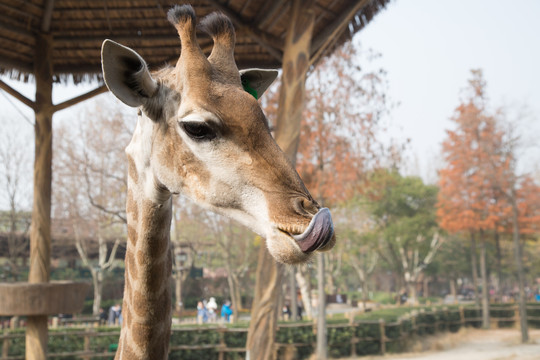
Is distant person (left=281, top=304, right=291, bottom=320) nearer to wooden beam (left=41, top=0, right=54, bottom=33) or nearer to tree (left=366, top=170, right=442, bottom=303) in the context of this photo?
tree (left=366, top=170, right=442, bottom=303)

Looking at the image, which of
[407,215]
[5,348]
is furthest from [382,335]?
[407,215]

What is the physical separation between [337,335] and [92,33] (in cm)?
1214

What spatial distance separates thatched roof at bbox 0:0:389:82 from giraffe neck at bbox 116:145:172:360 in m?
3.18

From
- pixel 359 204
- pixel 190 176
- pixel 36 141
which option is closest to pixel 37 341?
pixel 36 141

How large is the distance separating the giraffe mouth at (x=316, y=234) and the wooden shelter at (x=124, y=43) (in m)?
2.94

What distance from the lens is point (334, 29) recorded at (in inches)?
202

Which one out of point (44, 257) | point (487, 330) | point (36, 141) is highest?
point (36, 141)

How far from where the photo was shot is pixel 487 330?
21516mm

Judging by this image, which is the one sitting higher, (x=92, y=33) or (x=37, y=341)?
(x=92, y=33)

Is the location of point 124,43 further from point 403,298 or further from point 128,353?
point 403,298

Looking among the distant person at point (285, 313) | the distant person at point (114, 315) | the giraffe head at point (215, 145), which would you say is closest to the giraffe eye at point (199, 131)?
the giraffe head at point (215, 145)

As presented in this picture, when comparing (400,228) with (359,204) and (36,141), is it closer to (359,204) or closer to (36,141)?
(359,204)

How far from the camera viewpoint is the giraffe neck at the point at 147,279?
201 centimetres

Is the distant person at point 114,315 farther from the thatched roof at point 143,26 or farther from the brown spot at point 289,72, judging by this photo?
the brown spot at point 289,72
